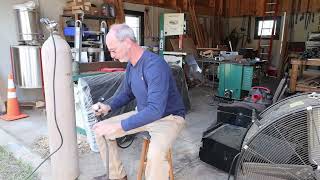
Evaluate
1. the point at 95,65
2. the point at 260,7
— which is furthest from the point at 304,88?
the point at 260,7

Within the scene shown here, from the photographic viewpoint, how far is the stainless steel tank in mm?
3770

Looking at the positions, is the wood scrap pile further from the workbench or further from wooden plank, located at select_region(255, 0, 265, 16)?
the workbench

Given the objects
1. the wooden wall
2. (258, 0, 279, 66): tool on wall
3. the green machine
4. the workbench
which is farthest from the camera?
(258, 0, 279, 66): tool on wall

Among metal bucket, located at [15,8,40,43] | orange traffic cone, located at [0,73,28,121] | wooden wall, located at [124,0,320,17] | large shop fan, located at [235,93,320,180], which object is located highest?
wooden wall, located at [124,0,320,17]

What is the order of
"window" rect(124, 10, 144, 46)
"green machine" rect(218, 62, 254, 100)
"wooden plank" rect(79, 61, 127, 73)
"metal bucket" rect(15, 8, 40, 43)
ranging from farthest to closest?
"window" rect(124, 10, 144, 46)
"green machine" rect(218, 62, 254, 100)
"metal bucket" rect(15, 8, 40, 43)
"wooden plank" rect(79, 61, 127, 73)

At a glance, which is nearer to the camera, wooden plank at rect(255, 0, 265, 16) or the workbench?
the workbench

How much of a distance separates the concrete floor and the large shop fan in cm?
86

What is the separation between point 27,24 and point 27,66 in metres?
0.65

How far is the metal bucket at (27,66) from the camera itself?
3.67m

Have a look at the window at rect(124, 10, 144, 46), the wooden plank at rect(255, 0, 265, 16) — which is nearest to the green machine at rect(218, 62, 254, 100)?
the window at rect(124, 10, 144, 46)

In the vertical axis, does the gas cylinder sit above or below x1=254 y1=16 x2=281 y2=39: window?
below

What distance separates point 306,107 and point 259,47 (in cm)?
768

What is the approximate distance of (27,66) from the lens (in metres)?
3.70

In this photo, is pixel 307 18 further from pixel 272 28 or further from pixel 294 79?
pixel 294 79
